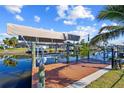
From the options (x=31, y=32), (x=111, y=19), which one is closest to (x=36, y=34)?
(x=31, y=32)

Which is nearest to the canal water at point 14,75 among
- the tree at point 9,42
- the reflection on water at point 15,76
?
the reflection on water at point 15,76

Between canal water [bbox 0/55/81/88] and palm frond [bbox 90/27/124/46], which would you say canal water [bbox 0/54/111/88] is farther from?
palm frond [bbox 90/27/124/46]

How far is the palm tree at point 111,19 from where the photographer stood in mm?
9613

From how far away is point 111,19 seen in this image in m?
10.1

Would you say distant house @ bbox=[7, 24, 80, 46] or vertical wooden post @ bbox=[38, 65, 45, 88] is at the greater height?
distant house @ bbox=[7, 24, 80, 46]

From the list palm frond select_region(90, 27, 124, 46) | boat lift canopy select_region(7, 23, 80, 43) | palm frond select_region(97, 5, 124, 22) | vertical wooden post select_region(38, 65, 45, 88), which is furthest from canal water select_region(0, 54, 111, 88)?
boat lift canopy select_region(7, 23, 80, 43)

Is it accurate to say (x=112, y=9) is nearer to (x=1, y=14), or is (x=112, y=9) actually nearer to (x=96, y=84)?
(x=96, y=84)

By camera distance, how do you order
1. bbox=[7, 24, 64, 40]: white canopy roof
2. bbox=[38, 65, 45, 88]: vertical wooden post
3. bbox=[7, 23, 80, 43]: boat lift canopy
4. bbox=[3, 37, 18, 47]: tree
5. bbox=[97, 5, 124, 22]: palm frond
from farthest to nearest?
bbox=[7, 23, 80, 43]: boat lift canopy < bbox=[7, 24, 64, 40]: white canopy roof < bbox=[3, 37, 18, 47]: tree < bbox=[97, 5, 124, 22]: palm frond < bbox=[38, 65, 45, 88]: vertical wooden post

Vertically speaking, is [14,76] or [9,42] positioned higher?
[9,42]

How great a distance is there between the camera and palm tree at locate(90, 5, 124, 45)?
9.61m

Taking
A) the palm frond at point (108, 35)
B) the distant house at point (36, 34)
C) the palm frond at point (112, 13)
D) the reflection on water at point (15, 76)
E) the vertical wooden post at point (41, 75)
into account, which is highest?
the distant house at point (36, 34)

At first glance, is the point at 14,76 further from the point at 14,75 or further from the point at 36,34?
the point at 36,34

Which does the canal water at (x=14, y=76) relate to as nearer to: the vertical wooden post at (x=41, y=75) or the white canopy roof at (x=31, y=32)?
the vertical wooden post at (x=41, y=75)
